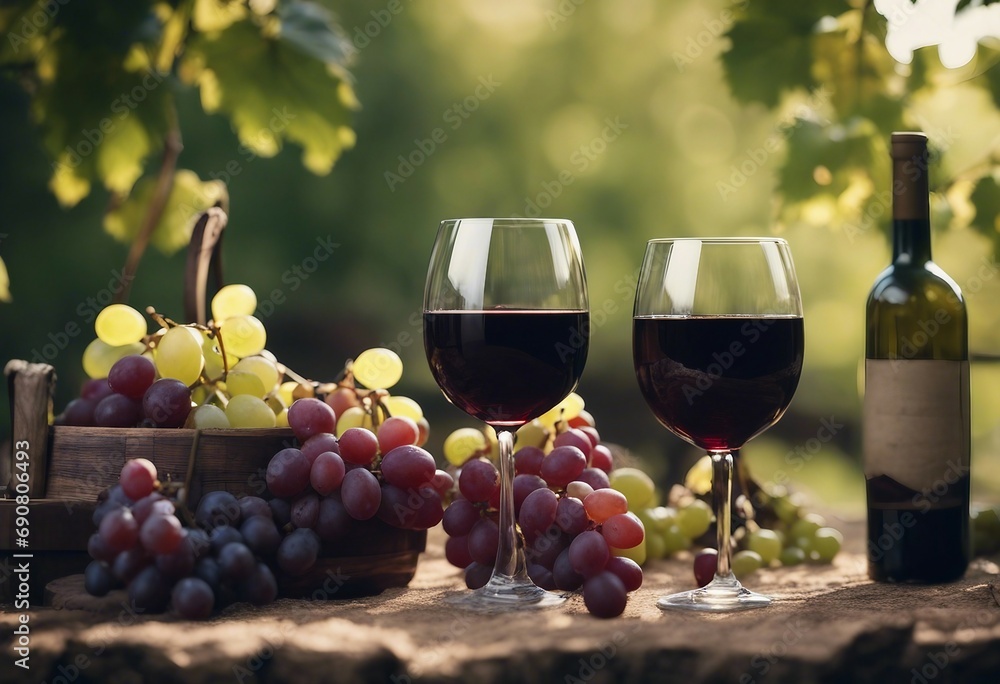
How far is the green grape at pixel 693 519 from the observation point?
155 cm

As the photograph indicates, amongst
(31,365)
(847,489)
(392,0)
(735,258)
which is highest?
(392,0)

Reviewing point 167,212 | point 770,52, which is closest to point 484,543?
point 770,52

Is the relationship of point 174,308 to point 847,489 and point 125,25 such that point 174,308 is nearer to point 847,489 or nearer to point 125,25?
point 125,25

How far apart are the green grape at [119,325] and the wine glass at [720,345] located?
25.1 inches

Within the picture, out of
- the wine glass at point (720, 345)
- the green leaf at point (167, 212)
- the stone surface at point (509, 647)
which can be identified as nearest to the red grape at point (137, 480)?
the stone surface at point (509, 647)

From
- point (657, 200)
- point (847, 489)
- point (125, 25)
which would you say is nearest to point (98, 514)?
point (125, 25)

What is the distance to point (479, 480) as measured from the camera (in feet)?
4.04

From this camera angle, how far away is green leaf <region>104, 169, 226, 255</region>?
209cm

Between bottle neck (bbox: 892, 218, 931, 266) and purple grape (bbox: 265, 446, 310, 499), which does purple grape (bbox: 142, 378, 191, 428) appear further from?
bottle neck (bbox: 892, 218, 931, 266)

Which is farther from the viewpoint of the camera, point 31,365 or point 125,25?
point 125,25

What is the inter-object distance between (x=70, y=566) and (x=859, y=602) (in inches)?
34.6

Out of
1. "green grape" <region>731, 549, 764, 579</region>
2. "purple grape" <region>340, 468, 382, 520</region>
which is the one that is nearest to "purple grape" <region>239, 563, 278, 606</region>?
"purple grape" <region>340, 468, 382, 520</region>

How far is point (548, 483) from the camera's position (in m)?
1.28

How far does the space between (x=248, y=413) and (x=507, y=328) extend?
346mm
